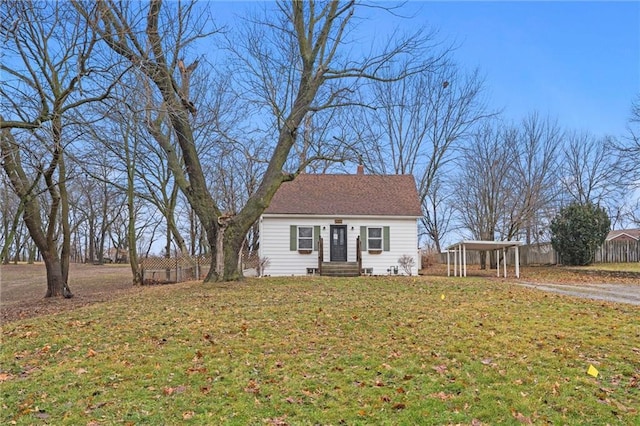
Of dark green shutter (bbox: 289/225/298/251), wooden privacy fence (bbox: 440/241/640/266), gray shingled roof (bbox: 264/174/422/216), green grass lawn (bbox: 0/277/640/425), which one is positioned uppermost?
gray shingled roof (bbox: 264/174/422/216)

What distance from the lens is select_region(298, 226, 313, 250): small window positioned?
1916cm

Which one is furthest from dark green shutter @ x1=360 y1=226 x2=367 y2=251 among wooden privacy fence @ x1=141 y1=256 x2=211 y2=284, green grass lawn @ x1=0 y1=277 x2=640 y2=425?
green grass lawn @ x1=0 y1=277 x2=640 y2=425

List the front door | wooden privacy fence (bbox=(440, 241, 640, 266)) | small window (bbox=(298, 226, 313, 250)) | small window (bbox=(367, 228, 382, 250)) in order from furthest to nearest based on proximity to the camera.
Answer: wooden privacy fence (bbox=(440, 241, 640, 266)) → small window (bbox=(367, 228, 382, 250)) → the front door → small window (bbox=(298, 226, 313, 250))

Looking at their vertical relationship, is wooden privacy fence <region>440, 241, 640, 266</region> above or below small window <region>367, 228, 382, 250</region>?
below

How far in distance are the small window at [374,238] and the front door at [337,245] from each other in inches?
41.3

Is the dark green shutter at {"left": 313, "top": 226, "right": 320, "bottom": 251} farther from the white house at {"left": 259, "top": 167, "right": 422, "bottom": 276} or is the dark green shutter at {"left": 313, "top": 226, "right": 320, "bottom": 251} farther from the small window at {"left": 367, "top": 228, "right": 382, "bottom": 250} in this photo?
the small window at {"left": 367, "top": 228, "right": 382, "bottom": 250}

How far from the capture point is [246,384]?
468 centimetres

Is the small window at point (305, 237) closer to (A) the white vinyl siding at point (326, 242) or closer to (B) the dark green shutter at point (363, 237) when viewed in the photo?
(A) the white vinyl siding at point (326, 242)

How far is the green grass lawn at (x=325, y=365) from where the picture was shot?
159 inches

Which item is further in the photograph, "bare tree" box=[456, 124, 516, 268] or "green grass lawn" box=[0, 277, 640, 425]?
"bare tree" box=[456, 124, 516, 268]

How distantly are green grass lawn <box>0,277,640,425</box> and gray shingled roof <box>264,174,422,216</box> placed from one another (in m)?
10.8

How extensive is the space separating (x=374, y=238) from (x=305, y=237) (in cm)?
300

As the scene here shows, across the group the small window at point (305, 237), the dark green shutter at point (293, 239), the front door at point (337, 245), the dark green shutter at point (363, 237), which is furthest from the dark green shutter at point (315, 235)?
the dark green shutter at point (363, 237)

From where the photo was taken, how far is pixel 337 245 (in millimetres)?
19312
